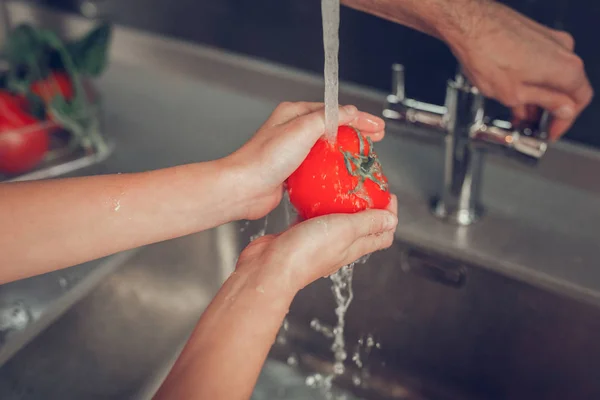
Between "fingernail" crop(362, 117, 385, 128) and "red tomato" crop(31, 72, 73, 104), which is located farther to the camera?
"red tomato" crop(31, 72, 73, 104)

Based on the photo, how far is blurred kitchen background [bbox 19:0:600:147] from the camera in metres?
0.91

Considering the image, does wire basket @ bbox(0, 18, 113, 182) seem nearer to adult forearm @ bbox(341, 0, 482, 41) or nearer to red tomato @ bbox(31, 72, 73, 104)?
red tomato @ bbox(31, 72, 73, 104)

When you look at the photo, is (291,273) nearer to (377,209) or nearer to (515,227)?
(377,209)

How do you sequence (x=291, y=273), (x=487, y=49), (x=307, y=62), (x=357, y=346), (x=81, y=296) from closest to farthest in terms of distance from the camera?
(x=291, y=273)
(x=487, y=49)
(x=81, y=296)
(x=357, y=346)
(x=307, y=62)

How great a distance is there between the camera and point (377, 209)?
73 centimetres

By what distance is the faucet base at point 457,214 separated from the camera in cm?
95

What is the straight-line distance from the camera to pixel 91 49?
1117mm

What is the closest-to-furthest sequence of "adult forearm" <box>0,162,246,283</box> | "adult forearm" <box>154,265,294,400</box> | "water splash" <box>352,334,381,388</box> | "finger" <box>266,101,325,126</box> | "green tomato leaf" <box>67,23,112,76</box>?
"adult forearm" <box>154,265,294,400</box> < "adult forearm" <box>0,162,246,283</box> < "finger" <box>266,101,325,126</box> < "water splash" <box>352,334,381,388</box> < "green tomato leaf" <box>67,23,112,76</box>

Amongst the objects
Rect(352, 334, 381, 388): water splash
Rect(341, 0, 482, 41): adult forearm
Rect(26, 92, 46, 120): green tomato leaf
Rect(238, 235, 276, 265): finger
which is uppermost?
Rect(341, 0, 482, 41): adult forearm

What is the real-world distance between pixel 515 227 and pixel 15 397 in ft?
2.45

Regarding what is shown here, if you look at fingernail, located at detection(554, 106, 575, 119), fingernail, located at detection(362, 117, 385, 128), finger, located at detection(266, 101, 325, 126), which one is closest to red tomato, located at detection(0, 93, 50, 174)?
finger, located at detection(266, 101, 325, 126)

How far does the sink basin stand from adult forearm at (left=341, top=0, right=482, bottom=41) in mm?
318

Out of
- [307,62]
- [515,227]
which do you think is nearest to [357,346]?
[515,227]

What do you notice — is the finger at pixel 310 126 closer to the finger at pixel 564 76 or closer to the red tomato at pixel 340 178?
the red tomato at pixel 340 178
